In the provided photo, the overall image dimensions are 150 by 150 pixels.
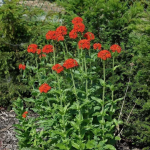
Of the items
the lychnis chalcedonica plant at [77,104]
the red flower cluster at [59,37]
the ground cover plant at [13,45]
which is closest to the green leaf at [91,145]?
the lychnis chalcedonica plant at [77,104]

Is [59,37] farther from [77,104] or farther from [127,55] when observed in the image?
[127,55]

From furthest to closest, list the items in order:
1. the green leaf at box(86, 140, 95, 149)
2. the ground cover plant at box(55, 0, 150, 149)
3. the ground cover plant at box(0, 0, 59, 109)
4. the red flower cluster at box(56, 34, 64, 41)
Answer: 1. the ground cover plant at box(0, 0, 59, 109)
2. the ground cover plant at box(55, 0, 150, 149)
3. the green leaf at box(86, 140, 95, 149)
4. the red flower cluster at box(56, 34, 64, 41)

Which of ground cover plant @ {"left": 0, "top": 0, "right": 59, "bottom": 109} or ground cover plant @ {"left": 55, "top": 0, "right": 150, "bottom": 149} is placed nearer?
ground cover plant @ {"left": 55, "top": 0, "right": 150, "bottom": 149}

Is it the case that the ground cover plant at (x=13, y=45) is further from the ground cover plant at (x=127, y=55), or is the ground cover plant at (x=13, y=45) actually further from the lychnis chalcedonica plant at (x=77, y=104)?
the lychnis chalcedonica plant at (x=77, y=104)

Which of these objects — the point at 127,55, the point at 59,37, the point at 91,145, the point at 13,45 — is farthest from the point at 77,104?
the point at 13,45

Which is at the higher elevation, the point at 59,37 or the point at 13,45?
the point at 59,37

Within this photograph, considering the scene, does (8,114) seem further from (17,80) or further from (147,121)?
(147,121)

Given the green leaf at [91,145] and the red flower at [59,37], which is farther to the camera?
the green leaf at [91,145]

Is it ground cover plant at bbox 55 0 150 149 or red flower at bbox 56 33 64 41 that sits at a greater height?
red flower at bbox 56 33 64 41

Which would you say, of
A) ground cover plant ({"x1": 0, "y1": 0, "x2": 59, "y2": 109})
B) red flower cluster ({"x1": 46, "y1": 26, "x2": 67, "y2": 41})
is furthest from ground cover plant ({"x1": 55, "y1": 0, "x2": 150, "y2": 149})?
red flower cluster ({"x1": 46, "y1": 26, "x2": 67, "y2": 41})

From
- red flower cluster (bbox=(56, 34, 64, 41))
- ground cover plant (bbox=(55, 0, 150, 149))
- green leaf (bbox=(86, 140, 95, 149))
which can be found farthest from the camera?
ground cover plant (bbox=(55, 0, 150, 149))

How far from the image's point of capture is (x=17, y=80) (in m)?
4.94

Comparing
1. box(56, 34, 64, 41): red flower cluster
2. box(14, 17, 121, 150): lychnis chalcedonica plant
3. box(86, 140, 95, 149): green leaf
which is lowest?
box(86, 140, 95, 149): green leaf

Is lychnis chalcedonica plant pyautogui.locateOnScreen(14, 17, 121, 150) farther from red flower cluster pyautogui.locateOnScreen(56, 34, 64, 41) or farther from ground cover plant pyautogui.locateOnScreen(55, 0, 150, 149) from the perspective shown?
ground cover plant pyautogui.locateOnScreen(55, 0, 150, 149)
